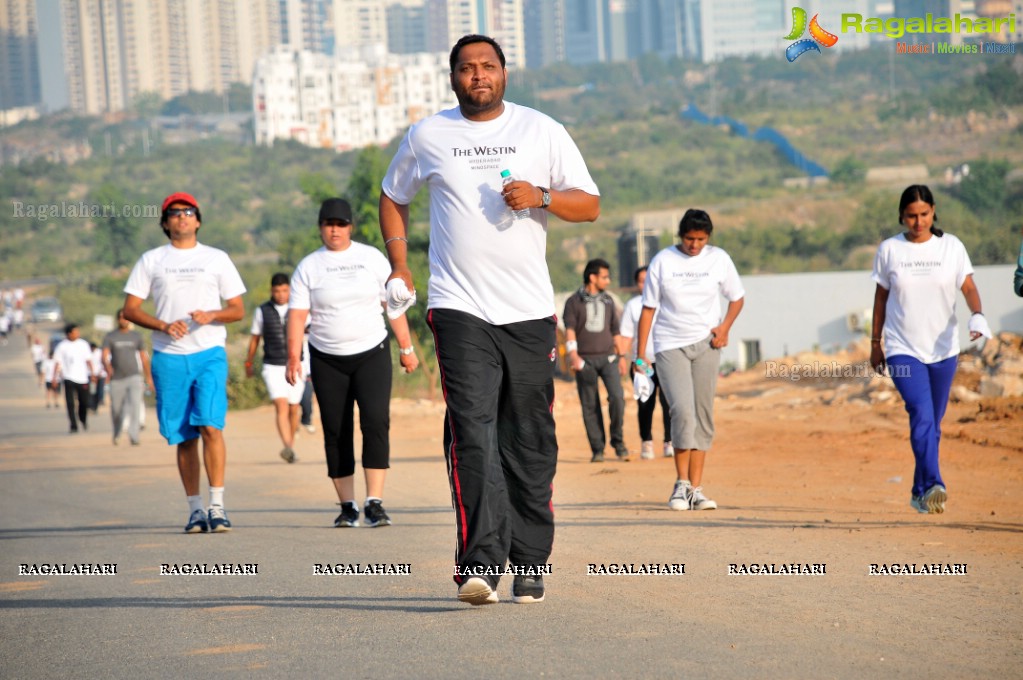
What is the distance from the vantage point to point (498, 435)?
5.99 metres

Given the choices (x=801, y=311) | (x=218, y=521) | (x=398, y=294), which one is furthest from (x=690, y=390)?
(x=801, y=311)

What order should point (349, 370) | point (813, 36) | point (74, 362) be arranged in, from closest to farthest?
point (349, 370) < point (813, 36) < point (74, 362)

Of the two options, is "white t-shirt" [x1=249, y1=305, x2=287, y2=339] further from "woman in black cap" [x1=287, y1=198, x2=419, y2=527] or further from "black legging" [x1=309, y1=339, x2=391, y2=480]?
"black legging" [x1=309, y1=339, x2=391, y2=480]

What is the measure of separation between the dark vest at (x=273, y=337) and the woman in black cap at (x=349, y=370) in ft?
19.3

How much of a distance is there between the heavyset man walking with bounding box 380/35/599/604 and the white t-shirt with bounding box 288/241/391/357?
11.3ft

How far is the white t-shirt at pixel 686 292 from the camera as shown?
32.7ft

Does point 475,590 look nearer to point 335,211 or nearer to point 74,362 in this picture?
point 335,211

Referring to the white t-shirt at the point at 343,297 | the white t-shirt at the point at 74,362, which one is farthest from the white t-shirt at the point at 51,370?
the white t-shirt at the point at 343,297

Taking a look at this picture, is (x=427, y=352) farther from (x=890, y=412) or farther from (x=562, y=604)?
(x=562, y=604)

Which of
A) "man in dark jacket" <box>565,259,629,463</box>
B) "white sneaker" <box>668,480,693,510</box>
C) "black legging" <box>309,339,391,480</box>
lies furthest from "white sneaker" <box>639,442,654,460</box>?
"black legging" <box>309,339,391,480</box>

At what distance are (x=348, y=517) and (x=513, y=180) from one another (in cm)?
427

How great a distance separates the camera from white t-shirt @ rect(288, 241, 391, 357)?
31.0 feet

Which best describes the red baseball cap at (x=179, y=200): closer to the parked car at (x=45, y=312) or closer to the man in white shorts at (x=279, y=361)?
the man in white shorts at (x=279, y=361)

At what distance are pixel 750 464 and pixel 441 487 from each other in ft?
11.8
